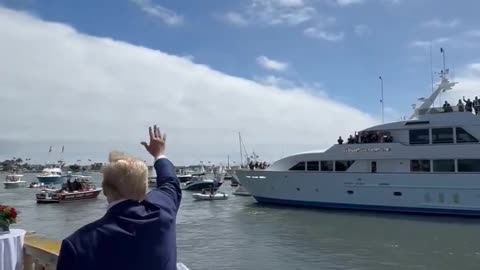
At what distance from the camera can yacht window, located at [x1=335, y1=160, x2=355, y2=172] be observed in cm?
3453

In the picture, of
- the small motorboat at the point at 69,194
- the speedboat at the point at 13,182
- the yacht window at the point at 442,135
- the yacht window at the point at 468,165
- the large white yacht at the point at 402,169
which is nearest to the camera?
the yacht window at the point at 468,165

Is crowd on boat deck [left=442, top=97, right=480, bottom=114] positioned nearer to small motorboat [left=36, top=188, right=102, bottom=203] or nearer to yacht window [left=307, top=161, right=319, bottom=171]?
yacht window [left=307, top=161, right=319, bottom=171]

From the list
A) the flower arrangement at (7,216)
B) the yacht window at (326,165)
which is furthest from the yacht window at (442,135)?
the flower arrangement at (7,216)

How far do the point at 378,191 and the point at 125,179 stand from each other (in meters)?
32.0

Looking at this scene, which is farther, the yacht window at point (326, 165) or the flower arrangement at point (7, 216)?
the yacht window at point (326, 165)

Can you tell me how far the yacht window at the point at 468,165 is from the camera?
29.5 metres


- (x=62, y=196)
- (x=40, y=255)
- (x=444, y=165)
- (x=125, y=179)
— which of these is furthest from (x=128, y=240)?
(x=62, y=196)

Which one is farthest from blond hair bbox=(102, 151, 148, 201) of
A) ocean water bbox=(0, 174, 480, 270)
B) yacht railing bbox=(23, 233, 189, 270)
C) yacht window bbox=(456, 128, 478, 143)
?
yacht window bbox=(456, 128, 478, 143)

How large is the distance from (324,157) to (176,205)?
33315 millimetres

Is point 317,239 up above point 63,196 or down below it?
below

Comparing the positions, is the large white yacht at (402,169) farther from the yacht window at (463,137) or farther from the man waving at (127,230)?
the man waving at (127,230)

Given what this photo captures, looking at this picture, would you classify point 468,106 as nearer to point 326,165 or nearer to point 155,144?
point 326,165

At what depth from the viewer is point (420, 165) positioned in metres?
31.6

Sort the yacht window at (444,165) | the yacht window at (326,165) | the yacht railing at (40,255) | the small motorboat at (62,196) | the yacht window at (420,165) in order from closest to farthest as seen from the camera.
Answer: the yacht railing at (40,255)
the yacht window at (444,165)
the yacht window at (420,165)
the yacht window at (326,165)
the small motorboat at (62,196)
